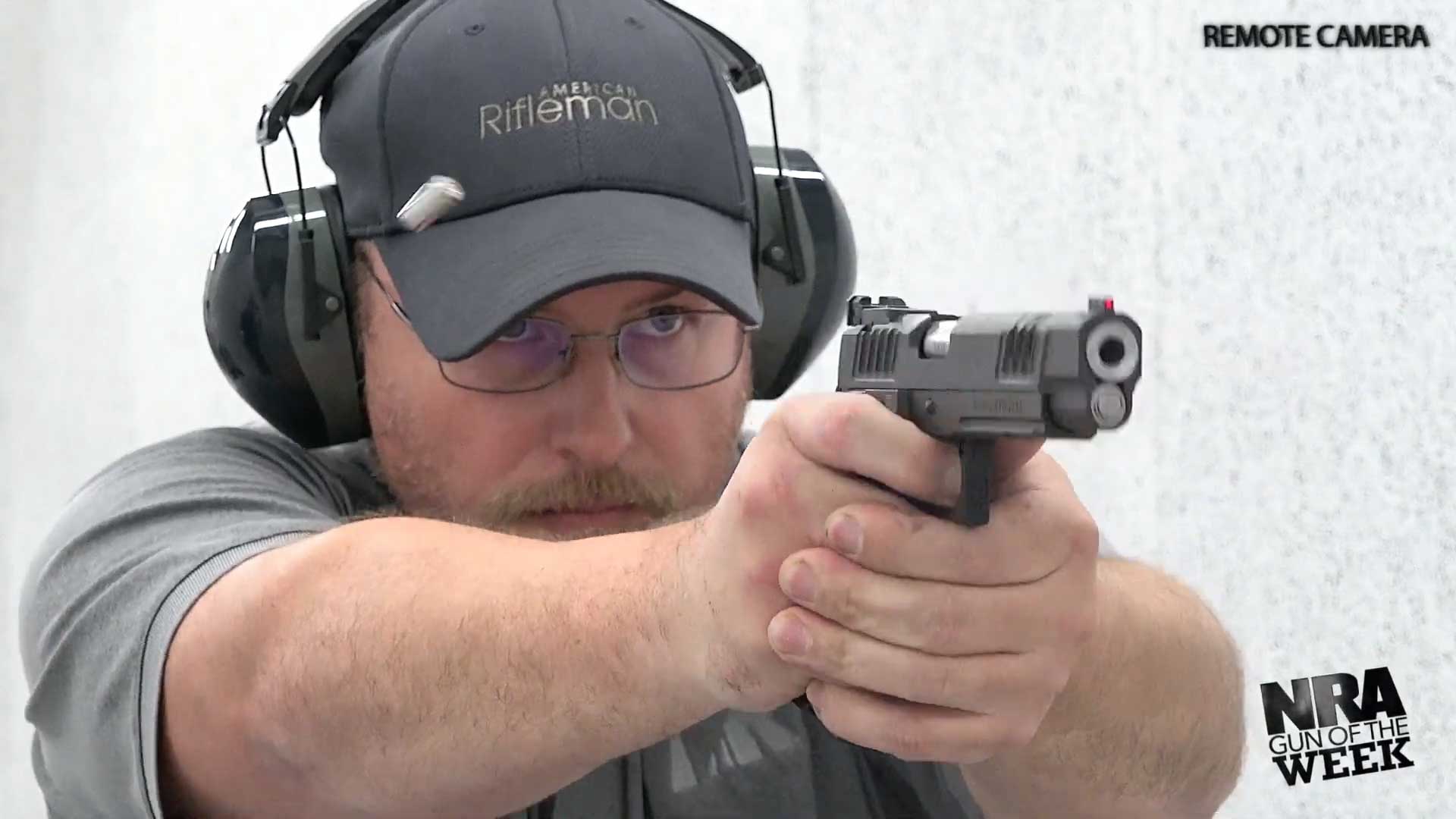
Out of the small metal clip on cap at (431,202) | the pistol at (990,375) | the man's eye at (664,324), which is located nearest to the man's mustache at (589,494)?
the man's eye at (664,324)

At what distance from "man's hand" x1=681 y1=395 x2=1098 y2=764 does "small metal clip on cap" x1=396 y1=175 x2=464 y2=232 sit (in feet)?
1.55

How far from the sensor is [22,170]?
5.43 feet

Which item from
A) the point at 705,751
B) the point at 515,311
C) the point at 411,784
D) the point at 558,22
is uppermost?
the point at 558,22

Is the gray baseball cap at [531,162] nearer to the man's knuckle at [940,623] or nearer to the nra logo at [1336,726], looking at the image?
the man's knuckle at [940,623]

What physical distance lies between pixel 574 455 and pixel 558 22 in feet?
1.15

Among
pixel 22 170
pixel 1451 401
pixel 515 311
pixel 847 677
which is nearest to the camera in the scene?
pixel 847 677

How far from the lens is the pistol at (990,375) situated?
0.48 meters

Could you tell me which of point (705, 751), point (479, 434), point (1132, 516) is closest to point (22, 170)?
point (479, 434)

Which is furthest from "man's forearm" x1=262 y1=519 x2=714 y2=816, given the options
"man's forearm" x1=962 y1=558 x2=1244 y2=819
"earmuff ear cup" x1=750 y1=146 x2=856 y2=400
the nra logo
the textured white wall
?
the nra logo

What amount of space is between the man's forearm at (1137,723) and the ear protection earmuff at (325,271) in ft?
1.26

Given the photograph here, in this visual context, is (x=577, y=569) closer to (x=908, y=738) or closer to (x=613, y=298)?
(x=908, y=738)

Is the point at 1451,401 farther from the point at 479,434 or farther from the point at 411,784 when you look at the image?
the point at 411,784

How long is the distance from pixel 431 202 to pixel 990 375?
1.93ft

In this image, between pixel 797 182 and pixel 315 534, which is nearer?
pixel 315 534
